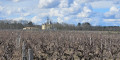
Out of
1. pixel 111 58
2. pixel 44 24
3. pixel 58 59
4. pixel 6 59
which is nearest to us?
pixel 6 59

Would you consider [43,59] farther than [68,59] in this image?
Yes

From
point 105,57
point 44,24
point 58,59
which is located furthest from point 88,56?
point 44,24

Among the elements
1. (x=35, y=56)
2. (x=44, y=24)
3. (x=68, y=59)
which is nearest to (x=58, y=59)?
(x=68, y=59)

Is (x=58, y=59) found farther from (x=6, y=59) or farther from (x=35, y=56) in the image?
(x=6, y=59)

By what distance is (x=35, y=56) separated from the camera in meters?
13.9

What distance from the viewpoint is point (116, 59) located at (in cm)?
1302

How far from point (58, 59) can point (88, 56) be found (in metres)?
2.63

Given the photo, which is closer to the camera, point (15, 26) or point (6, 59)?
point (6, 59)

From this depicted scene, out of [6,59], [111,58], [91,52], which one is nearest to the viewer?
[6,59]

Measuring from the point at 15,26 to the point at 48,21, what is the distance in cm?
1550

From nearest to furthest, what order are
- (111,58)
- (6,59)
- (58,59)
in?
(6,59), (58,59), (111,58)

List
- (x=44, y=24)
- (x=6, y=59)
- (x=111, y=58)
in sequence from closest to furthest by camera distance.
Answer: (x=6, y=59) → (x=111, y=58) → (x=44, y=24)

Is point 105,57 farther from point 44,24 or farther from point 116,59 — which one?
point 44,24

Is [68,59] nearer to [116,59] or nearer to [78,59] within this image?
[78,59]
